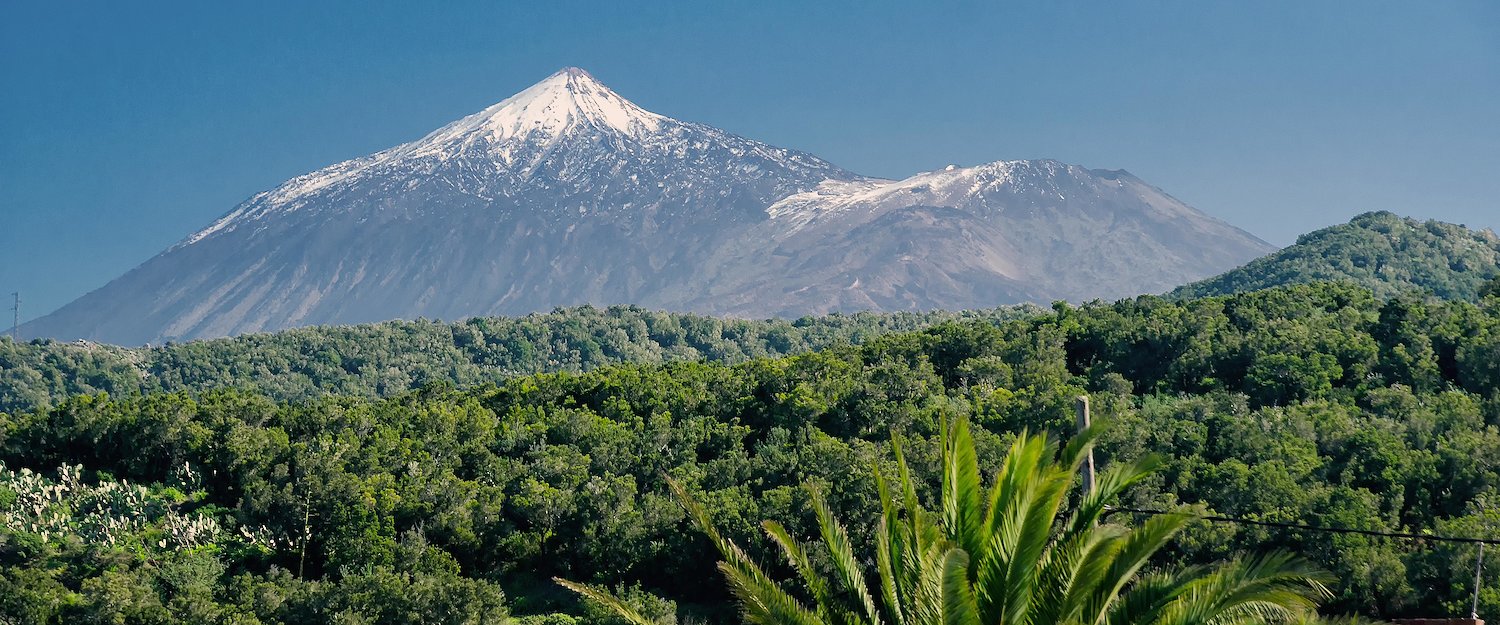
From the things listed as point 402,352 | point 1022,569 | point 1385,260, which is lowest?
point 1022,569

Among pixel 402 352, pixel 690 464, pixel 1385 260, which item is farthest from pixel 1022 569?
pixel 1385 260

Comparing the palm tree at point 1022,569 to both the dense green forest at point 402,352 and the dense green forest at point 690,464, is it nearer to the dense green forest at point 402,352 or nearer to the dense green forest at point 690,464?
the dense green forest at point 690,464

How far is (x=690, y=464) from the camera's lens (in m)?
54.7

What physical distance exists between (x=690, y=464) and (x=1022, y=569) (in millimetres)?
40712

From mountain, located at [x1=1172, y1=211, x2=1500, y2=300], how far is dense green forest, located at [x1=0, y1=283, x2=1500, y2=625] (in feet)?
212

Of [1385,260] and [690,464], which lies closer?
[690,464]

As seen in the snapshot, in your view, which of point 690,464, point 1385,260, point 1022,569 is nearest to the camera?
point 1022,569

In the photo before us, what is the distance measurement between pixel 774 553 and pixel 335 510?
1504 cm

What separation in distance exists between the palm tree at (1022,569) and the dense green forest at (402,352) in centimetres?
10578

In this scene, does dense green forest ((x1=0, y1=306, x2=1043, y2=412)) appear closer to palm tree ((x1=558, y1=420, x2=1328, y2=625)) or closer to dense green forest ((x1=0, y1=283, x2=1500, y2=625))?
dense green forest ((x1=0, y1=283, x2=1500, y2=625))

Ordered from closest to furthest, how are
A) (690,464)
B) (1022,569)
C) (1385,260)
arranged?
(1022,569), (690,464), (1385,260)

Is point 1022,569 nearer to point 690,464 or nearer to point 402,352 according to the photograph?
point 690,464

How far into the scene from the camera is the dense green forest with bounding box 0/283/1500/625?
4150cm

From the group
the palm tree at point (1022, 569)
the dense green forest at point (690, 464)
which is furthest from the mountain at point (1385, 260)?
the palm tree at point (1022, 569)
